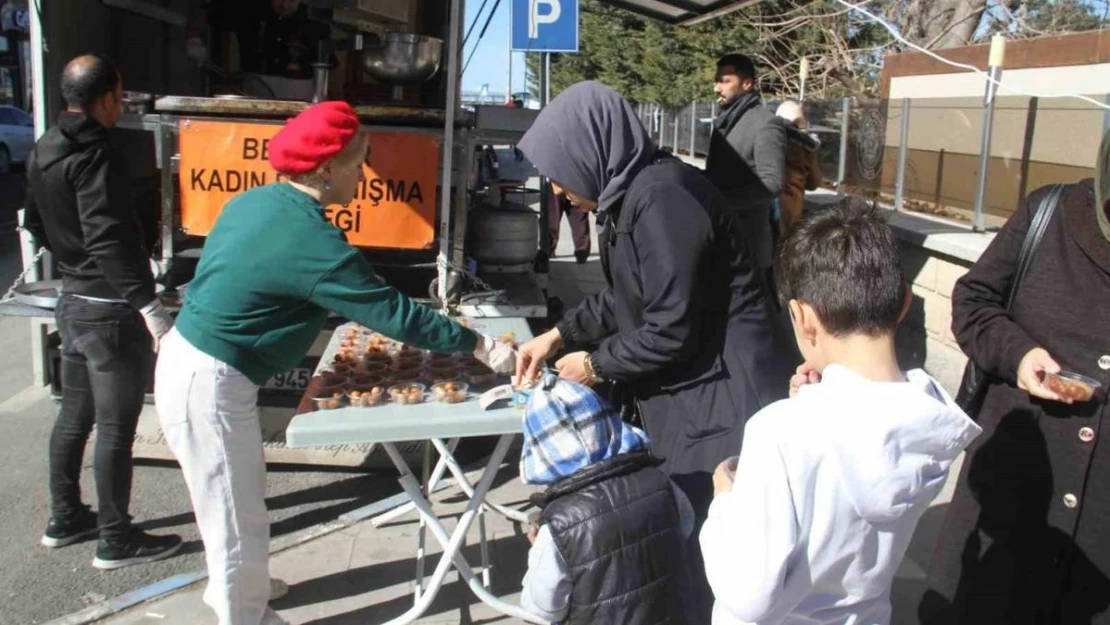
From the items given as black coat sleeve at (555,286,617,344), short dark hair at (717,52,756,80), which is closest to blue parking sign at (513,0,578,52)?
short dark hair at (717,52,756,80)

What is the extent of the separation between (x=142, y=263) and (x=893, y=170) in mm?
5826

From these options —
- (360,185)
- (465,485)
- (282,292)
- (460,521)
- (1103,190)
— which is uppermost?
(1103,190)

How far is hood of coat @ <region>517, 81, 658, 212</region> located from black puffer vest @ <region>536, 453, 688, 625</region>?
0.70 meters

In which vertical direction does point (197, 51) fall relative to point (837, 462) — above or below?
above

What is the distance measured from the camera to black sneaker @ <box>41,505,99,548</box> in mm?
3701

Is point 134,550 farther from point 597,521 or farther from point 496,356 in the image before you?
point 597,521

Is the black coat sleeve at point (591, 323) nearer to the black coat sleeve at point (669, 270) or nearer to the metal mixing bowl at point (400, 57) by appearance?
the black coat sleeve at point (669, 270)

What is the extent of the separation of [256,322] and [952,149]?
551 cm

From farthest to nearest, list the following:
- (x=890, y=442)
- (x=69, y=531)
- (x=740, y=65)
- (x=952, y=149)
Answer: (x=952, y=149) < (x=740, y=65) < (x=69, y=531) < (x=890, y=442)

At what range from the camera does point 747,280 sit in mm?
2271

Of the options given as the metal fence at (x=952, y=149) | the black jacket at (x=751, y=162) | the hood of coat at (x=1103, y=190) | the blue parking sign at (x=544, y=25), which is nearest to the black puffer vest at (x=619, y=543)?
the hood of coat at (x=1103, y=190)

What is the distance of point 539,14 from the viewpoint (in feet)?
21.5

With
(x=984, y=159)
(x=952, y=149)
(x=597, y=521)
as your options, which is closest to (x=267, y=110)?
(x=597, y=521)

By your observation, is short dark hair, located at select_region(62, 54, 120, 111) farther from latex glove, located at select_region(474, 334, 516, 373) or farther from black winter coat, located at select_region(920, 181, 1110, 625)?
black winter coat, located at select_region(920, 181, 1110, 625)
